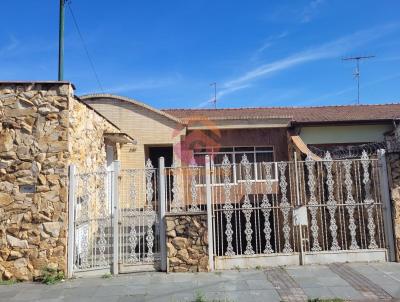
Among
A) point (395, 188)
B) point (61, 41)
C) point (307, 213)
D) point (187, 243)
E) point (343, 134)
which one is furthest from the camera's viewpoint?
point (343, 134)

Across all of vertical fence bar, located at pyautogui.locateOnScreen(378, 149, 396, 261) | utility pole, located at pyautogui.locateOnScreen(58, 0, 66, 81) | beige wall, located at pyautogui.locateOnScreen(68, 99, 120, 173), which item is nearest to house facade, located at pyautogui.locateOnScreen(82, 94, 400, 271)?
utility pole, located at pyautogui.locateOnScreen(58, 0, 66, 81)

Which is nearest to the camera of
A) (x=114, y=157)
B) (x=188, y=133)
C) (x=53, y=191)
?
(x=53, y=191)

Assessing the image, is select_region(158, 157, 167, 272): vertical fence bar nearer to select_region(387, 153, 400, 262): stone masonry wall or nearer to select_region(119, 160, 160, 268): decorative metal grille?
select_region(119, 160, 160, 268): decorative metal grille

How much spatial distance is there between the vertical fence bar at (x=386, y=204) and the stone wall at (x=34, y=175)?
691 centimetres

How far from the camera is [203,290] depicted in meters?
7.03

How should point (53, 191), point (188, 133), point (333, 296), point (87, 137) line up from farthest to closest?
point (188, 133) → point (87, 137) → point (53, 191) → point (333, 296)

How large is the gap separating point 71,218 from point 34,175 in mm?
1190

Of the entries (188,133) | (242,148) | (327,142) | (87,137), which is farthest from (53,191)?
(327,142)

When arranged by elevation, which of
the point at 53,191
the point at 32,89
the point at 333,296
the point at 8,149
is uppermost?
the point at 32,89

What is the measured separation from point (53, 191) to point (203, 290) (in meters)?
3.71

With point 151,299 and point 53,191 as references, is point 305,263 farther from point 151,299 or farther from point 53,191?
point 53,191

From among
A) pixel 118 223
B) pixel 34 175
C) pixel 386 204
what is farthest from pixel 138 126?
pixel 386 204

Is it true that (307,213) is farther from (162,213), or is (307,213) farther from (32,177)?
(32,177)

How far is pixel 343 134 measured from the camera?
52.6 ft
